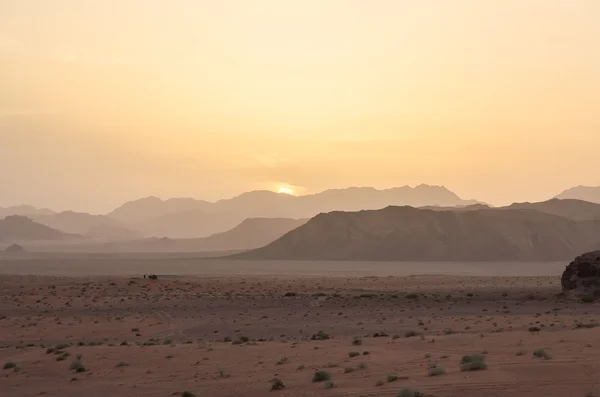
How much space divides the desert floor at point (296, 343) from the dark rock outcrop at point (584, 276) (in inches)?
55.2

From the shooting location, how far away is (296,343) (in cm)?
2398

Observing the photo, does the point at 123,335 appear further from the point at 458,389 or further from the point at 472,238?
the point at 472,238

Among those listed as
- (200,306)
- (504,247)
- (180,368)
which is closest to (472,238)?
(504,247)

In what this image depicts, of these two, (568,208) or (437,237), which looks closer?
(437,237)

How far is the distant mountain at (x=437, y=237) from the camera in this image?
13762 cm

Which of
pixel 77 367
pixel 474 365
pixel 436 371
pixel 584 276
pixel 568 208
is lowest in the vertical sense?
pixel 77 367

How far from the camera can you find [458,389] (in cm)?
1308

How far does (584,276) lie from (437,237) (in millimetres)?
108081

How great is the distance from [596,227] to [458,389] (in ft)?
488

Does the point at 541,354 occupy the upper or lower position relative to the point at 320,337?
upper

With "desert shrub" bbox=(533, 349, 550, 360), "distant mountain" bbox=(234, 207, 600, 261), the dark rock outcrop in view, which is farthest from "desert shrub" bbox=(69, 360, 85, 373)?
"distant mountain" bbox=(234, 207, 600, 261)

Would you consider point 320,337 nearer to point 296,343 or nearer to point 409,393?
point 296,343

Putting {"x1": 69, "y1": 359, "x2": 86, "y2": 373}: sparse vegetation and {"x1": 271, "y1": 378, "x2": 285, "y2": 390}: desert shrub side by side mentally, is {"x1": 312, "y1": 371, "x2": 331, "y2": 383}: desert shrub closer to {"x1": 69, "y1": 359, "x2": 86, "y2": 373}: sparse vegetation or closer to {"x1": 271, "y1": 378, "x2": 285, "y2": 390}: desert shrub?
{"x1": 271, "y1": 378, "x2": 285, "y2": 390}: desert shrub

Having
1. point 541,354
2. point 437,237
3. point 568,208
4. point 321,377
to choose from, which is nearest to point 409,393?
point 321,377
